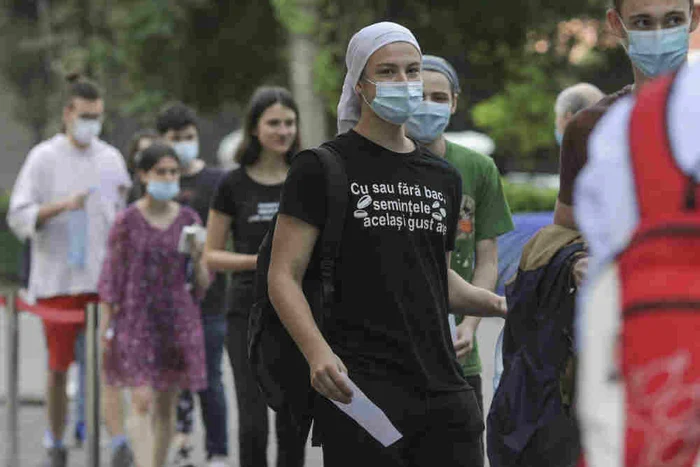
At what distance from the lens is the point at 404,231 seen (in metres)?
4.52

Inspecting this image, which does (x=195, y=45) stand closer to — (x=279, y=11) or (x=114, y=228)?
(x=279, y=11)

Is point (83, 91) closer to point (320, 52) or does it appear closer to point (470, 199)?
point (470, 199)

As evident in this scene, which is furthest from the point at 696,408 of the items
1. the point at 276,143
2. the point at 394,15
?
the point at 394,15

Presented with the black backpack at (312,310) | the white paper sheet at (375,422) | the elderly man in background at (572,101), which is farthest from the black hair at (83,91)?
the white paper sheet at (375,422)

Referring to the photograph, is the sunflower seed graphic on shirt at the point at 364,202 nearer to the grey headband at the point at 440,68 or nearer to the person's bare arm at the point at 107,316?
the grey headband at the point at 440,68

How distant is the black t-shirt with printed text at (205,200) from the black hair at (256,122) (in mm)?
1444

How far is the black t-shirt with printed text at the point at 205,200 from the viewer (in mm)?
8988

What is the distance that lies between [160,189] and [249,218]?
3.75 ft

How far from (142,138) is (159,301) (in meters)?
2.47

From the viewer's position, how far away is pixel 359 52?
4.77 m

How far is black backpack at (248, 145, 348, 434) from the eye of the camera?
4.48 metres

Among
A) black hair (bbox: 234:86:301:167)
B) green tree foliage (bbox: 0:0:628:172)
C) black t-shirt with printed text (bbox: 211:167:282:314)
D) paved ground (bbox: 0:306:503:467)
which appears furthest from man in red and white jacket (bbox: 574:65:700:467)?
green tree foliage (bbox: 0:0:628:172)

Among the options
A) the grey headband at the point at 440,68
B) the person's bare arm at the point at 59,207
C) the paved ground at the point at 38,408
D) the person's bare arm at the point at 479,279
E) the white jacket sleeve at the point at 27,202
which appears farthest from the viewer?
the white jacket sleeve at the point at 27,202

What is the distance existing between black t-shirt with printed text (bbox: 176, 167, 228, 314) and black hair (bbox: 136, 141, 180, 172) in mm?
418
